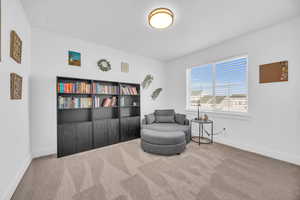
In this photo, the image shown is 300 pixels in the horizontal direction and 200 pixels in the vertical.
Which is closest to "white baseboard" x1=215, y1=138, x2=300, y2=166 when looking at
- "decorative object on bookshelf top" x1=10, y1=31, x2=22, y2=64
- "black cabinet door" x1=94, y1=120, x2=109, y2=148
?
"black cabinet door" x1=94, y1=120, x2=109, y2=148

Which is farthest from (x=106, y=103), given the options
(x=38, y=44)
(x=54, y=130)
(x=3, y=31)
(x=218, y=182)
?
(x=218, y=182)

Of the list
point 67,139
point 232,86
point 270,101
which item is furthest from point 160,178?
point 232,86

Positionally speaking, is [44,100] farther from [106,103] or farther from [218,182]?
[218,182]

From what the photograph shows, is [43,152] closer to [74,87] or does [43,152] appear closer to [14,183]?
[14,183]

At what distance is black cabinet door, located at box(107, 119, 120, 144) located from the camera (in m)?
3.01

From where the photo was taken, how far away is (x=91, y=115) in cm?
281

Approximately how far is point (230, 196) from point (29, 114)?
11.7 feet

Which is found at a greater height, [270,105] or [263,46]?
[263,46]

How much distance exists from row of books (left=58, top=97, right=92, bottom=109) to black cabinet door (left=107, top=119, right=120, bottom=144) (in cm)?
67

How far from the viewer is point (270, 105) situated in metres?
2.39

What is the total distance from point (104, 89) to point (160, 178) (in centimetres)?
237

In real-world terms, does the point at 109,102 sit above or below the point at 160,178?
above

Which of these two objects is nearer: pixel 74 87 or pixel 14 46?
pixel 14 46

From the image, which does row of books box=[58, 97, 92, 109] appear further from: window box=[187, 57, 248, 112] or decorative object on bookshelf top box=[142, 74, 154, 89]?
window box=[187, 57, 248, 112]
